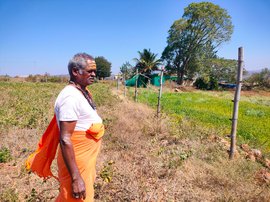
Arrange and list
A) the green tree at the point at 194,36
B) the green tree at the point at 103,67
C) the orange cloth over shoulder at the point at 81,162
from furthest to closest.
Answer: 1. the green tree at the point at 103,67
2. the green tree at the point at 194,36
3. the orange cloth over shoulder at the point at 81,162

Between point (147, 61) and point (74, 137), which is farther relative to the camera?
point (147, 61)

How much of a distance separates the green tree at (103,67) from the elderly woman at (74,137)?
1779 inches

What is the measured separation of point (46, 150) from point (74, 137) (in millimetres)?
325

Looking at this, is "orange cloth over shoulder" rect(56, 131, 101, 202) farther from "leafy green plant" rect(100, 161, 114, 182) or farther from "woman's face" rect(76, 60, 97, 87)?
"leafy green plant" rect(100, 161, 114, 182)

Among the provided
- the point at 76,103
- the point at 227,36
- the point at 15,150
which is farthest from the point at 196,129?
the point at 227,36

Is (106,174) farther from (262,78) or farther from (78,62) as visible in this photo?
(262,78)

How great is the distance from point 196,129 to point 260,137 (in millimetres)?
2111

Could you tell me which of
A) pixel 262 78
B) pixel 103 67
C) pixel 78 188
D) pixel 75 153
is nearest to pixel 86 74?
pixel 75 153

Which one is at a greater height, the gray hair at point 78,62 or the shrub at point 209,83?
the gray hair at point 78,62

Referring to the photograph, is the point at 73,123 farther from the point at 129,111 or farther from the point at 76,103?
the point at 129,111

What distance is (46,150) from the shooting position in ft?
6.20

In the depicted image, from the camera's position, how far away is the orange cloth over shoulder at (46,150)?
6.14 feet

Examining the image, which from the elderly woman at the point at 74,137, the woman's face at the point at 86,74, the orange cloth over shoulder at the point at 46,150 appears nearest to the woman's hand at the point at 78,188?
the elderly woman at the point at 74,137

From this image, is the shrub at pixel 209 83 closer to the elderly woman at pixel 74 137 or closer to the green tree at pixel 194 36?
the green tree at pixel 194 36
